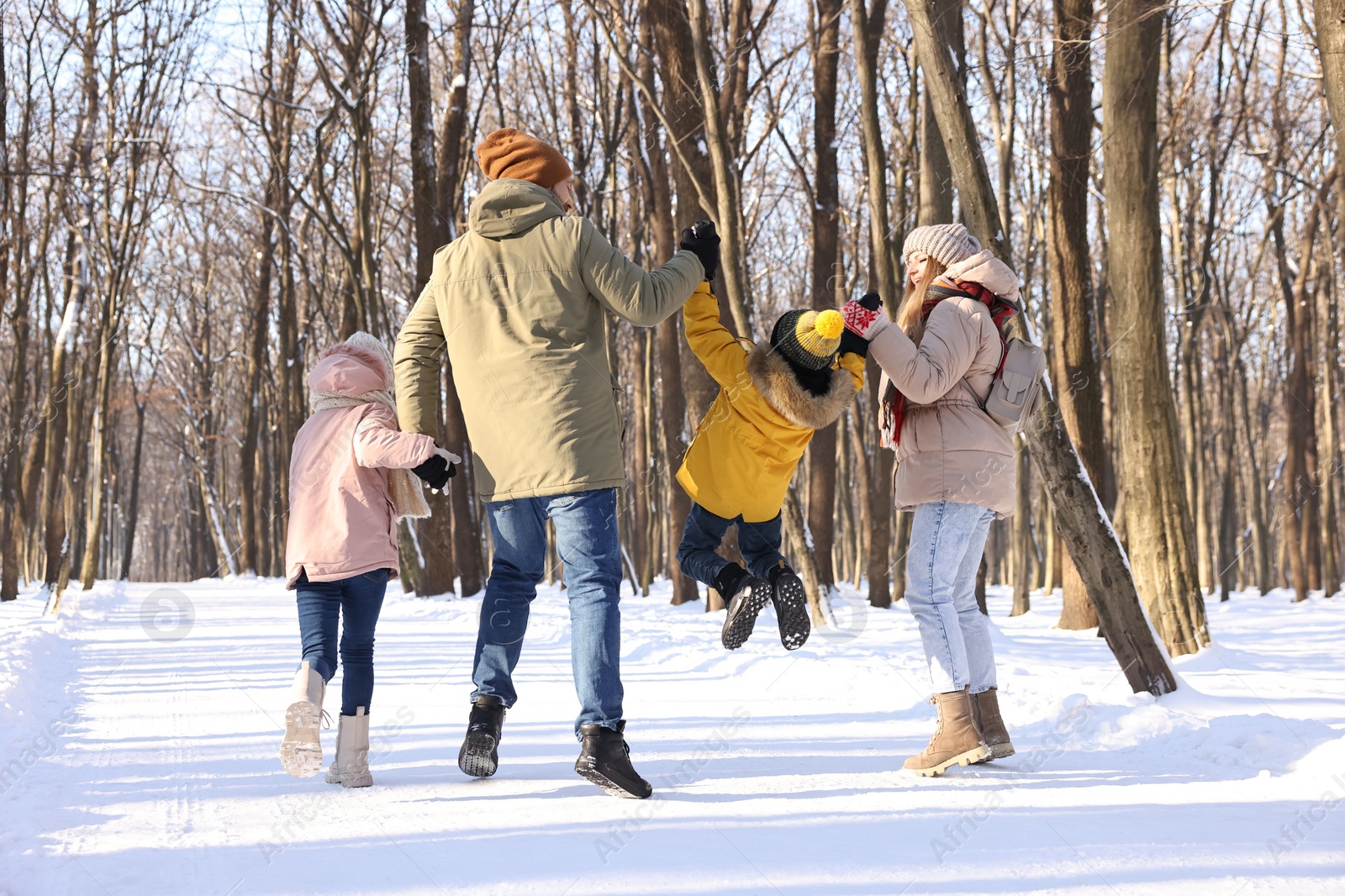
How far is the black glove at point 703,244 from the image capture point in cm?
397

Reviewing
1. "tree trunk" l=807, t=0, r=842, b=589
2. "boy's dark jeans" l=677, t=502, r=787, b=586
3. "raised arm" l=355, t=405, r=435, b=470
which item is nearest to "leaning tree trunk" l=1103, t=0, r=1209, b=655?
"boy's dark jeans" l=677, t=502, r=787, b=586

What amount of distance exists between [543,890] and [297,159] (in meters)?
22.6

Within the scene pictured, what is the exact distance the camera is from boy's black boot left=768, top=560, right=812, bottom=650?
13.4 ft

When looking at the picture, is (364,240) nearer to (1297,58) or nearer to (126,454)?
(1297,58)

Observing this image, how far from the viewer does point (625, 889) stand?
2.46m

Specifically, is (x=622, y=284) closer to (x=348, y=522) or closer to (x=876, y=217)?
(x=348, y=522)

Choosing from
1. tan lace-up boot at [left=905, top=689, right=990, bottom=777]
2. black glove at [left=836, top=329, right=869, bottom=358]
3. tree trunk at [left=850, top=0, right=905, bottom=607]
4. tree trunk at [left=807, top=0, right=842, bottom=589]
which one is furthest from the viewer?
tree trunk at [left=807, top=0, right=842, bottom=589]

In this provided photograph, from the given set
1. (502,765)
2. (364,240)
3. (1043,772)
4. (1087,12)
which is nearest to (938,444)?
(1043,772)

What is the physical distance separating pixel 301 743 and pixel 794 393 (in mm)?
2192

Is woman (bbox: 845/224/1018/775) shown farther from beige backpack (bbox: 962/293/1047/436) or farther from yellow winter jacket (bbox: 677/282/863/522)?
yellow winter jacket (bbox: 677/282/863/522)

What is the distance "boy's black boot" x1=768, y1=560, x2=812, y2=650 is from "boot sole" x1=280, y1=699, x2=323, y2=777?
1.71 metres

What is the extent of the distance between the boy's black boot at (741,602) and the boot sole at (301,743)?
4.96ft

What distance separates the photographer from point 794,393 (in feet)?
13.7

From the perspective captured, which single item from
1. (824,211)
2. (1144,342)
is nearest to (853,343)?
(1144,342)
